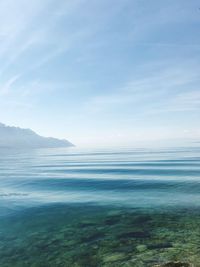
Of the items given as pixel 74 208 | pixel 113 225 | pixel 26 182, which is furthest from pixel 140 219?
pixel 26 182

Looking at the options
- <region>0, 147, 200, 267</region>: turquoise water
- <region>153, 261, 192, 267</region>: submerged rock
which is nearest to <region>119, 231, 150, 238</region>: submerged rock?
<region>0, 147, 200, 267</region>: turquoise water

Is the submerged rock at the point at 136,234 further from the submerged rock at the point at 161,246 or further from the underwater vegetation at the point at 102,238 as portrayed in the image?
the submerged rock at the point at 161,246

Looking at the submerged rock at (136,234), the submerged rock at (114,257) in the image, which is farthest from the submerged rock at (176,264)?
the submerged rock at (136,234)

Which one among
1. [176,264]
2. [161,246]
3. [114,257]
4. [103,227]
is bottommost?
[103,227]

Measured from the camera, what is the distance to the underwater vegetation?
37.2ft

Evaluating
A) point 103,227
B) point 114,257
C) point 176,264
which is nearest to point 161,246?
point 114,257

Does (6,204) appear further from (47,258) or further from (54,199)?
(47,258)

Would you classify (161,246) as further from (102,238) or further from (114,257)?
(102,238)

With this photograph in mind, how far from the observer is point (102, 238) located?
46.9ft

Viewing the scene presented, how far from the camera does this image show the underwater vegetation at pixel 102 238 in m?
11.3

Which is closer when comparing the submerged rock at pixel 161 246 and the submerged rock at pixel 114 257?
the submerged rock at pixel 114 257

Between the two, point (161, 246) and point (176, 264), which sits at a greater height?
point (176, 264)

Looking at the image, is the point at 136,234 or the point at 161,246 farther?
the point at 136,234

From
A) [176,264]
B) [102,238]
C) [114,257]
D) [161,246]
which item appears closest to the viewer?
[176,264]
